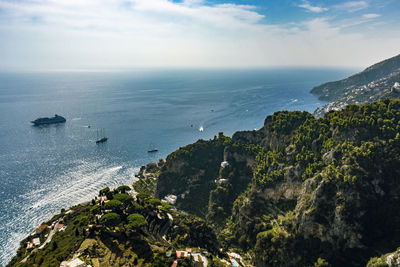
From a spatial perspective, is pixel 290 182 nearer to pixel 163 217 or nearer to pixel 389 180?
pixel 389 180

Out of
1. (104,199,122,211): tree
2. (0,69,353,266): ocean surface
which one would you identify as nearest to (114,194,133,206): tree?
(104,199,122,211): tree

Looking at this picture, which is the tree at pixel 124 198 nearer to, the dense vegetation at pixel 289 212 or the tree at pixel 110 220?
the dense vegetation at pixel 289 212

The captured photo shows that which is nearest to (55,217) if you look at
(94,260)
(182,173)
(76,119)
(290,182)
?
(94,260)

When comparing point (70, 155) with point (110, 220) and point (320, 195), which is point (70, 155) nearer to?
point (110, 220)

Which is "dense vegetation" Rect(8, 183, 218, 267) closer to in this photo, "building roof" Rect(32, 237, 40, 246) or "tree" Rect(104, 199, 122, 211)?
"tree" Rect(104, 199, 122, 211)

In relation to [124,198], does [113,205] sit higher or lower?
lower

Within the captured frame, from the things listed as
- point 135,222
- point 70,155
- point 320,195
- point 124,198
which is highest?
point 320,195

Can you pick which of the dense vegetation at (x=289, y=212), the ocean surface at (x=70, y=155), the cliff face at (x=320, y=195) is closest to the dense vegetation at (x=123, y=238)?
the dense vegetation at (x=289, y=212)

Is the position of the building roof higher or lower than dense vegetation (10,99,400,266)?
lower

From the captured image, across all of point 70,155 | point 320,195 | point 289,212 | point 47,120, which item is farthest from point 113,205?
point 47,120
